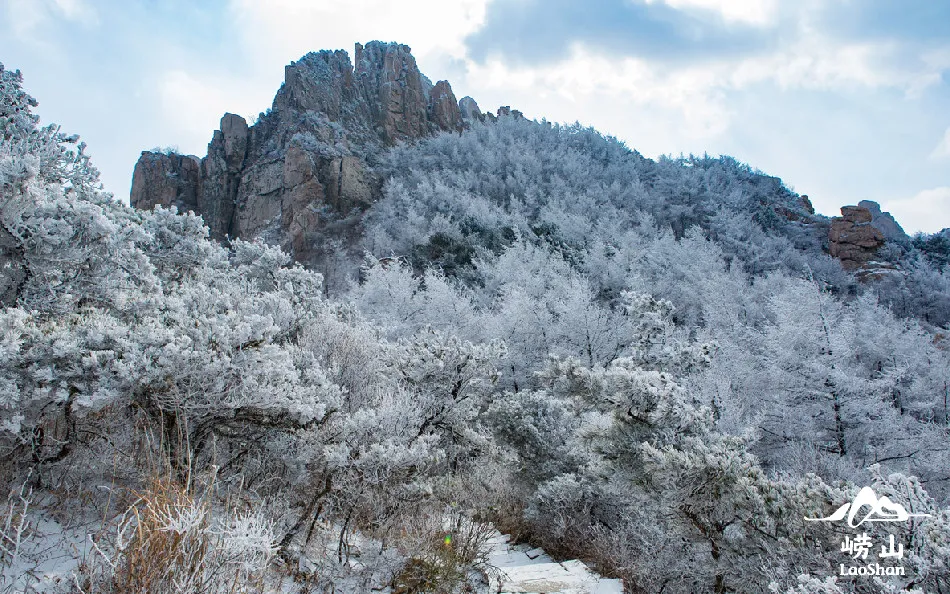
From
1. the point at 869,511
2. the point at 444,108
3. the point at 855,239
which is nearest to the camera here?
the point at 869,511

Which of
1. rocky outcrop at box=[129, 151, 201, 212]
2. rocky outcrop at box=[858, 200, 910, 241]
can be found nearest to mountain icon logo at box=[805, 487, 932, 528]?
rocky outcrop at box=[858, 200, 910, 241]

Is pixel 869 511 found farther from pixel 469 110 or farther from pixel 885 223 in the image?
pixel 469 110

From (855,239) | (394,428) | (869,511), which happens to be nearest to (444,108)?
(855,239)

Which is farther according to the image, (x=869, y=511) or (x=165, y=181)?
(x=165, y=181)

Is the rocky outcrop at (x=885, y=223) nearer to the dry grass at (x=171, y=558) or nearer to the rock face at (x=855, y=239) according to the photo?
the rock face at (x=855, y=239)

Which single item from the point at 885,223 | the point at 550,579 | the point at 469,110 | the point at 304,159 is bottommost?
the point at 550,579

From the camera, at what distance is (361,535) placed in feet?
19.0

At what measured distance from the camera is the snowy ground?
5.04 metres

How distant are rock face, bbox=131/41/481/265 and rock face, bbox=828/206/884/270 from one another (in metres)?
28.2

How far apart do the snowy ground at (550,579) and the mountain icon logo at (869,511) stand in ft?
7.36

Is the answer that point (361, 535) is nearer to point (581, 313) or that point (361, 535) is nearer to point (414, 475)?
point (414, 475)

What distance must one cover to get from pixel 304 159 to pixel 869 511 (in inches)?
1325

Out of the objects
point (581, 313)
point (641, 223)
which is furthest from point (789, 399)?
point (641, 223)

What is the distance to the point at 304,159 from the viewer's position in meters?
32.7
